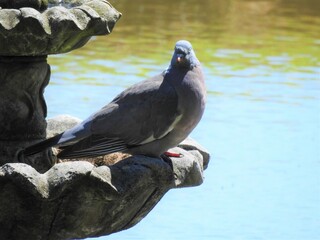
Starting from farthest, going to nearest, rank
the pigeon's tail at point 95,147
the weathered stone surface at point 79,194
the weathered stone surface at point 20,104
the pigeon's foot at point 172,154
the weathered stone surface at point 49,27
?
the weathered stone surface at point 20,104 → the pigeon's foot at point 172,154 → the pigeon's tail at point 95,147 → the weathered stone surface at point 49,27 → the weathered stone surface at point 79,194

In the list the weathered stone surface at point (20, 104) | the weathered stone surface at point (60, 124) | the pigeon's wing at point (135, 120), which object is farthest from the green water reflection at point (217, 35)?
the pigeon's wing at point (135, 120)

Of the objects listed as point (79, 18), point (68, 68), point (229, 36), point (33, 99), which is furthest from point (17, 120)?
point (229, 36)

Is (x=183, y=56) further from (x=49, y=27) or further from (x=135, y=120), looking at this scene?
(x=49, y=27)

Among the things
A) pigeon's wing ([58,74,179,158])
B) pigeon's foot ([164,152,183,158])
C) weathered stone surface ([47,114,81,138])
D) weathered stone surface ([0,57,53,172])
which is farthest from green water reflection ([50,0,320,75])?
pigeon's wing ([58,74,179,158])

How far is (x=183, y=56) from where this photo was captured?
328 centimetres

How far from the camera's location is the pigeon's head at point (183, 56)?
10.7ft

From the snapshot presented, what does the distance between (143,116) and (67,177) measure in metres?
0.34

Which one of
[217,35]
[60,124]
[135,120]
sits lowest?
[217,35]

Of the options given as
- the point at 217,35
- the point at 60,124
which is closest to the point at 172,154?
the point at 60,124

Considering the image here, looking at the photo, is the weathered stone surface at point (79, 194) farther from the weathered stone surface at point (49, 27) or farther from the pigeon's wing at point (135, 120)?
the weathered stone surface at point (49, 27)

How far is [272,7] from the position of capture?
35.0 feet

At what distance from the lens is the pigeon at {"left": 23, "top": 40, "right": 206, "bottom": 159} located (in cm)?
324

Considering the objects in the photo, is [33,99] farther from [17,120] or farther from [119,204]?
[119,204]

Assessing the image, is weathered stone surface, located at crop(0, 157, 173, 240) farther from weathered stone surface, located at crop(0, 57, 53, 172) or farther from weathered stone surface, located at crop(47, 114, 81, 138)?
weathered stone surface, located at crop(47, 114, 81, 138)
